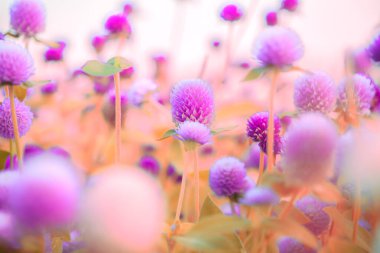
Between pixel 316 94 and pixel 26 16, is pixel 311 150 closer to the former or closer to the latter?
pixel 316 94

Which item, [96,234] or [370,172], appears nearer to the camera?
[96,234]

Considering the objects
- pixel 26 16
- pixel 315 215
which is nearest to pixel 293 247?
pixel 315 215

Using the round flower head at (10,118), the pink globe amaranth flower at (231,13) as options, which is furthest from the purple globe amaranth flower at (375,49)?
the round flower head at (10,118)

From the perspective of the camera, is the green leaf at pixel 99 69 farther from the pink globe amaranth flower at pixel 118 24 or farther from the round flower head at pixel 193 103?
the pink globe amaranth flower at pixel 118 24

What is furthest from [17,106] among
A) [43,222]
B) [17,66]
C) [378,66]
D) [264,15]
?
[264,15]

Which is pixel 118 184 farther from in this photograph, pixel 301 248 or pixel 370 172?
pixel 301 248
